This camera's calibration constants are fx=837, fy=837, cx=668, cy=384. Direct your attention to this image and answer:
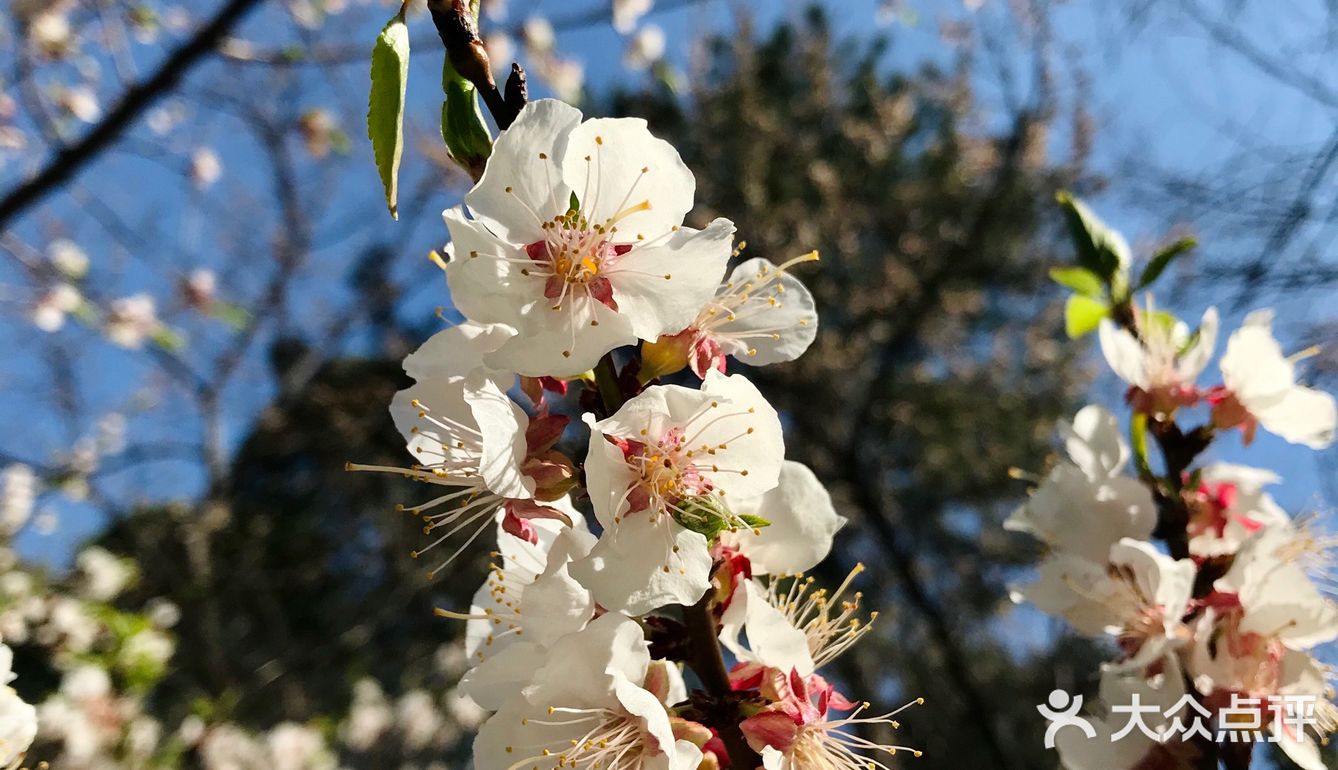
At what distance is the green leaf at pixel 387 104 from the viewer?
0.51 m

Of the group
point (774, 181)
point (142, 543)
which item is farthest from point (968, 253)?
point (142, 543)

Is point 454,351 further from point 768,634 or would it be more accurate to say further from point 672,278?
point 768,634

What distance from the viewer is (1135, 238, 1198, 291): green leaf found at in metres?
1.01

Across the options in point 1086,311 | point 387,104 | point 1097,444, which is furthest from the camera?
point 1086,311

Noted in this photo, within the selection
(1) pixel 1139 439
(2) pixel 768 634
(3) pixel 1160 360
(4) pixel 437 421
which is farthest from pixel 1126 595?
(4) pixel 437 421

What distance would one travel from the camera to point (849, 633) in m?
0.71

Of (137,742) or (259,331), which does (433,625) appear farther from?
(137,742)

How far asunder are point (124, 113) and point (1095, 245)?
205 centimetres

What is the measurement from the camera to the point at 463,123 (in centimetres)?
57

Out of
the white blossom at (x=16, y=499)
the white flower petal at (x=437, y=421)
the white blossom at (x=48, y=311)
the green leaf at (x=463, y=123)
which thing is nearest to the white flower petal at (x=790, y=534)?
the white flower petal at (x=437, y=421)

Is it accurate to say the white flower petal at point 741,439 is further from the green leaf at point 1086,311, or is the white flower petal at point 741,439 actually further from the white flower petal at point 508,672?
the green leaf at point 1086,311

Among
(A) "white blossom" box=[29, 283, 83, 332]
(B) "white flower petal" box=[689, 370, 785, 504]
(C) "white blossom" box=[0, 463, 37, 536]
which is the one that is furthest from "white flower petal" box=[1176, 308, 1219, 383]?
(C) "white blossom" box=[0, 463, 37, 536]

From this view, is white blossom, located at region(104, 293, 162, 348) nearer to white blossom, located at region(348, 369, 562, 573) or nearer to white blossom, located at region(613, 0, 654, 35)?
white blossom, located at region(613, 0, 654, 35)

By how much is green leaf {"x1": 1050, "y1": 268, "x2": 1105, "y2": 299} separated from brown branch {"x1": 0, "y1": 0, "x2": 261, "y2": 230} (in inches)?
70.2
